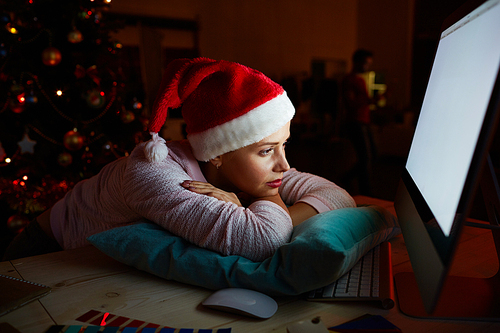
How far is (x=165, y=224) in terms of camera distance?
714 mm

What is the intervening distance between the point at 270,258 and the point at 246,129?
31 centimetres

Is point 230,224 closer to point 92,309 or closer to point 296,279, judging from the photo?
point 296,279

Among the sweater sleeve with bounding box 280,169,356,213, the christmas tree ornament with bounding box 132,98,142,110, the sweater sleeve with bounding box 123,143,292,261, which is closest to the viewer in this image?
the sweater sleeve with bounding box 123,143,292,261

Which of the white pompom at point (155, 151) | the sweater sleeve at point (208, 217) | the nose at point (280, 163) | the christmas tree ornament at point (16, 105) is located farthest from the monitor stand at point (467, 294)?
the christmas tree ornament at point (16, 105)

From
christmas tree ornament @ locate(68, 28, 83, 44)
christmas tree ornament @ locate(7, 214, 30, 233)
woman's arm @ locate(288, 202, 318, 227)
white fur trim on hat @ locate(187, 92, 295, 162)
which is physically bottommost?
christmas tree ornament @ locate(7, 214, 30, 233)

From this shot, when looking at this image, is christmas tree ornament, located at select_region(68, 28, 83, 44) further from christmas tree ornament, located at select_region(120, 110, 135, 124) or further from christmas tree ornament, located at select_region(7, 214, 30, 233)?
christmas tree ornament, located at select_region(7, 214, 30, 233)

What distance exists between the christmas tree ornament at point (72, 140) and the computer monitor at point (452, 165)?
5.86 feet

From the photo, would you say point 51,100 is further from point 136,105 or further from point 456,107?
point 456,107

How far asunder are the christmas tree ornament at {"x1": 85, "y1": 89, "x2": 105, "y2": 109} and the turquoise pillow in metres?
1.54

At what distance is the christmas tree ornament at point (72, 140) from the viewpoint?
1972 millimetres

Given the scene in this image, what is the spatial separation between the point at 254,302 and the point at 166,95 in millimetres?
489

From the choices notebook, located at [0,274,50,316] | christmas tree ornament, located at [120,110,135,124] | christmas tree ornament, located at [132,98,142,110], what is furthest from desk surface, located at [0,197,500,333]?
christmas tree ornament, located at [132,98,142,110]

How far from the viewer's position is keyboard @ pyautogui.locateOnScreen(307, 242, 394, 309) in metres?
0.56

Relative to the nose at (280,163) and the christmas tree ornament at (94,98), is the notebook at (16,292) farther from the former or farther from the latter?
the christmas tree ornament at (94,98)
